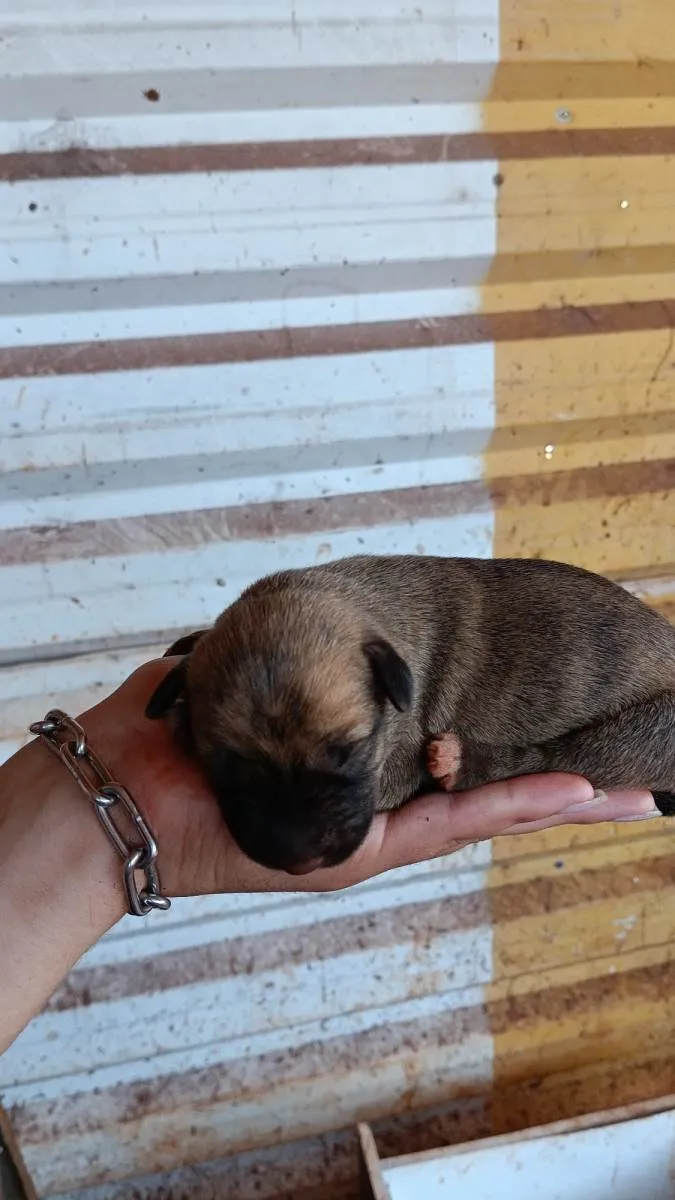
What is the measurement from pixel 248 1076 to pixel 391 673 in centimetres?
290

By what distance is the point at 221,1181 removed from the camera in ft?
14.4

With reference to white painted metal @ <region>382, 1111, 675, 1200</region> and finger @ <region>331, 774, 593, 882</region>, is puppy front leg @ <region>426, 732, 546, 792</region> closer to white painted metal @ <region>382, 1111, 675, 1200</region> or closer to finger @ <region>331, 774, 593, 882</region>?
finger @ <region>331, 774, 593, 882</region>

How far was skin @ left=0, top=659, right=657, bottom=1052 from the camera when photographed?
2.40m

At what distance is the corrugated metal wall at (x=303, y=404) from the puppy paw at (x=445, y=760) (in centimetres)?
128

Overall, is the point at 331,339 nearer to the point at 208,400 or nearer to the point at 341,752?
the point at 208,400

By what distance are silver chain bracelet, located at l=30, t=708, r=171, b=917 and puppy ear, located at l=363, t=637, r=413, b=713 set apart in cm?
71

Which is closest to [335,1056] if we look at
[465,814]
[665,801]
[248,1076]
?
[248,1076]

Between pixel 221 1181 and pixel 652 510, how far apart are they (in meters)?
3.62

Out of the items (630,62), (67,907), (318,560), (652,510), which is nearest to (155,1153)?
(67,907)

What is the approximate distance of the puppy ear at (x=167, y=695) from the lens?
90.9 inches

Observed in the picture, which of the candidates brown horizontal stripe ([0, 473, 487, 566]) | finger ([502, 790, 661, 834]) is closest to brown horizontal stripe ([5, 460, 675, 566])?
brown horizontal stripe ([0, 473, 487, 566])

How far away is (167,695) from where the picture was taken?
2.32m

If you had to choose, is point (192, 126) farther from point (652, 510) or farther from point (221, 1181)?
point (221, 1181)

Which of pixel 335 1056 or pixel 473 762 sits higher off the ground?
pixel 473 762
